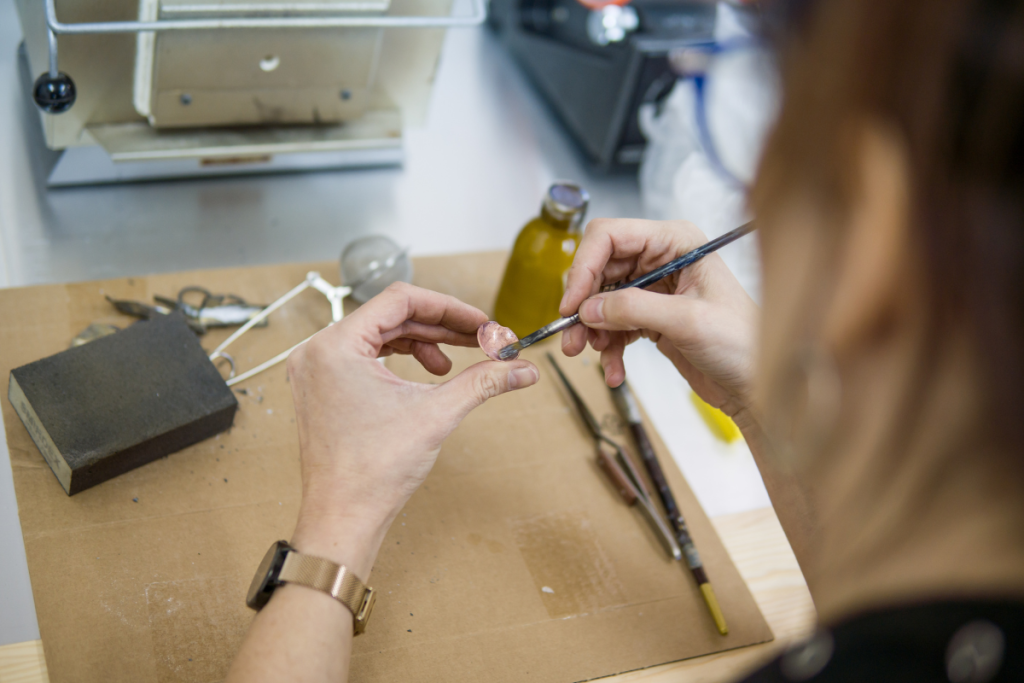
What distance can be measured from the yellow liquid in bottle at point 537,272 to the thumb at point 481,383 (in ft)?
0.85

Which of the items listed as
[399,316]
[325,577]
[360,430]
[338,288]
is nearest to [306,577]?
[325,577]

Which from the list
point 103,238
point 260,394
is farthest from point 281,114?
point 260,394

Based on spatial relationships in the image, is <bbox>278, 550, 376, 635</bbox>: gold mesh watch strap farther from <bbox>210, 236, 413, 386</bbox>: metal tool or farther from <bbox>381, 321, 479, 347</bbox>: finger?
<bbox>210, 236, 413, 386</bbox>: metal tool

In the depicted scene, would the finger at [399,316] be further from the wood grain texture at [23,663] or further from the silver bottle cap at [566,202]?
the wood grain texture at [23,663]

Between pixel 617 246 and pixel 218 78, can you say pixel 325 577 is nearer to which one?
pixel 617 246

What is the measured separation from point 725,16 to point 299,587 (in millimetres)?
1091

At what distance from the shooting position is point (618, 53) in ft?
3.86

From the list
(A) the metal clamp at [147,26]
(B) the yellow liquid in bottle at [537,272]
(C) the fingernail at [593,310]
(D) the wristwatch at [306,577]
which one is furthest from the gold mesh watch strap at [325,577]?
(A) the metal clamp at [147,26]

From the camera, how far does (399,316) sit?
2.09 feet

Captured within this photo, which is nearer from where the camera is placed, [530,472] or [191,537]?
[191,537]

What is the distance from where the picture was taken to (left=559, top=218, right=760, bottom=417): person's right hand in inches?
26.7

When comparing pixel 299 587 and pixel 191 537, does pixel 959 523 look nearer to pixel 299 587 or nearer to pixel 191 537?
pixel 299 587

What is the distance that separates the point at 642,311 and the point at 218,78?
2.13 feet

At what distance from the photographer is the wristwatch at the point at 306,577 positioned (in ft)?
1.70
